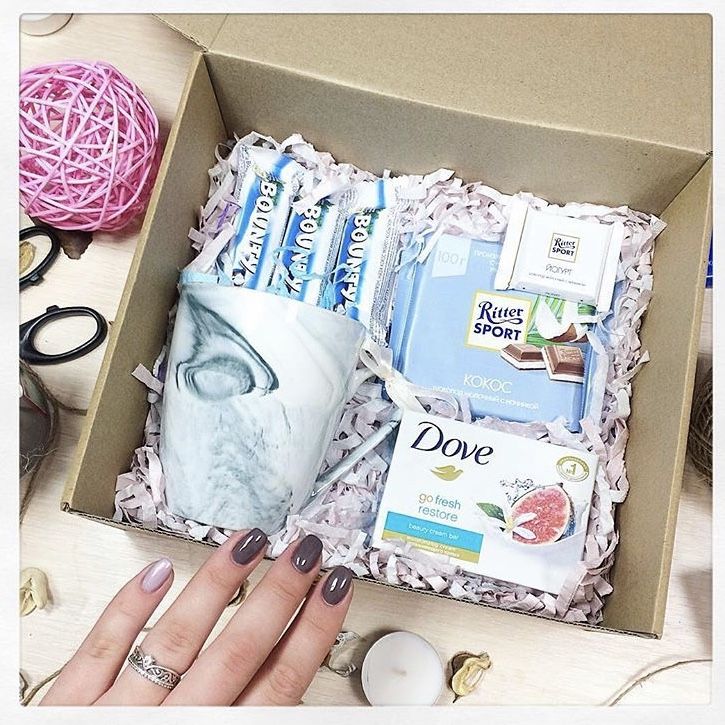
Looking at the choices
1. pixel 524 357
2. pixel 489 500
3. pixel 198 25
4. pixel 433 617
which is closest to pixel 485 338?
Answer: pixel 524 357

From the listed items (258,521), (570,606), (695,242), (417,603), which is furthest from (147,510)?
(695,242)

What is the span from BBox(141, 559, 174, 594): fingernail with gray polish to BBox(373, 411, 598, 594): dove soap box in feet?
0.58

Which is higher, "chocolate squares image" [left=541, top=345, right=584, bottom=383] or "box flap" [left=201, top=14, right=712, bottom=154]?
"box flap" [left=201, top=14, right=712, bottom=154]

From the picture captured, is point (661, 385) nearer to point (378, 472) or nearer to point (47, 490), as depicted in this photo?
point (378, 472)

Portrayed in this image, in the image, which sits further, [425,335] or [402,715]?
[425,335]

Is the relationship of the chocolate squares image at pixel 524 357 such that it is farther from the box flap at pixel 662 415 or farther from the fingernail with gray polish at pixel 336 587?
the fingernail with gray polish at pixel 336 587

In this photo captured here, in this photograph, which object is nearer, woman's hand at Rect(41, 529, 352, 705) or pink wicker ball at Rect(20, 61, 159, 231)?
woman's hand at Rect(41, 529, 352, 705)

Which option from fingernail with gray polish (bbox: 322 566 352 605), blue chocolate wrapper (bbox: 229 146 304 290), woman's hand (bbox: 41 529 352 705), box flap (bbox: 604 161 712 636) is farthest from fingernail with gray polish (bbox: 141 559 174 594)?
box flap (bbox: 604 161 712 636)

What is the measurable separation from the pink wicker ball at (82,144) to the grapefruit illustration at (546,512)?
16.8 inches

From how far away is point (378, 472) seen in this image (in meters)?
0.66

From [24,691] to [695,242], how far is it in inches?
26.3

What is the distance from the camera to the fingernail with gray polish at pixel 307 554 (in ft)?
1.74

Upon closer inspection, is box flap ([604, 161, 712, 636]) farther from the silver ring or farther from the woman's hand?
the silver ring

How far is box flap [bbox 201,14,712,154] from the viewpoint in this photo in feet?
2.01
